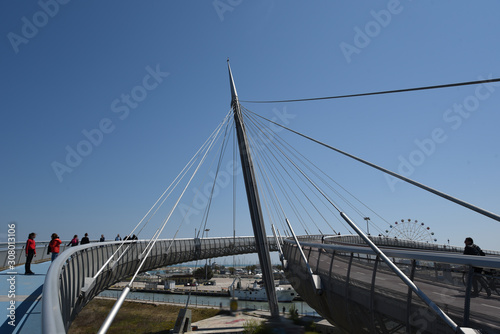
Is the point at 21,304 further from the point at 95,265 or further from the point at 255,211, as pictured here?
the point at 255,211

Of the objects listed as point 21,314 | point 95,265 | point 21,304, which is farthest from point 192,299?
point 21,314

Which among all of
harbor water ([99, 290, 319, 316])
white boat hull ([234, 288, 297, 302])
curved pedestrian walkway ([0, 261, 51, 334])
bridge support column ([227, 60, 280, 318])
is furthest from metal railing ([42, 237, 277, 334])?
white boat hull ([234, 288, 297, 302])

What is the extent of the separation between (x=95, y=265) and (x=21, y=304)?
634 cm

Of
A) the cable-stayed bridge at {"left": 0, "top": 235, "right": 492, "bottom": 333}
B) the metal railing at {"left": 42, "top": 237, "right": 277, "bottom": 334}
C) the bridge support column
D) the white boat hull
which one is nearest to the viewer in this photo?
the metal railing at {"left": 42, "top": 237, "right": 277, "bottom": 334}

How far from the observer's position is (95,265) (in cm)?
1327

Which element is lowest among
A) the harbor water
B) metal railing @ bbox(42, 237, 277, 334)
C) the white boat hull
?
the harbor water

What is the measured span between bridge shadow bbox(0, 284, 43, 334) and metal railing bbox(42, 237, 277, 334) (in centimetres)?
57

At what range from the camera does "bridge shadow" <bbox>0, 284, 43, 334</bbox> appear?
5.74 m

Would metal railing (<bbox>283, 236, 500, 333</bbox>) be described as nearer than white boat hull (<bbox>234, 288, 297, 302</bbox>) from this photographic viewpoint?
Yes

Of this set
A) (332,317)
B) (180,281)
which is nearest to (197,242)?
(332,317)

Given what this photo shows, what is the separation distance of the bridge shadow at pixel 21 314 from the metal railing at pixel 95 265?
0.57 metres

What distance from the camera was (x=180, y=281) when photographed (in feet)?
343

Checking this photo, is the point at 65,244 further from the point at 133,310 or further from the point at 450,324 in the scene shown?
the point at 133,310

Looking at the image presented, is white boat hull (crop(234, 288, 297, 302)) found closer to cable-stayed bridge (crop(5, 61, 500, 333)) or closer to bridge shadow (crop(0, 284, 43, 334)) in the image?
cable-stayed bridge (crop(5, 61, 500, 333))
